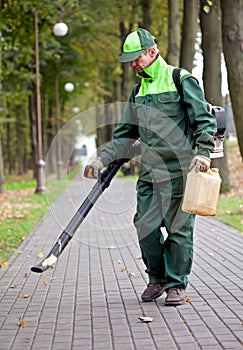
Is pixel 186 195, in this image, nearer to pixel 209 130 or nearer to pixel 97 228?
pixel 209 130

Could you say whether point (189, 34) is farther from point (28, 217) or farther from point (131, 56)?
point (131, 56)

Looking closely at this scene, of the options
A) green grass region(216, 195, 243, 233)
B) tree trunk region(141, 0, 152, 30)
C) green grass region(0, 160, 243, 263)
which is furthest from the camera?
tree trunk region(141, 0, 152, 30)

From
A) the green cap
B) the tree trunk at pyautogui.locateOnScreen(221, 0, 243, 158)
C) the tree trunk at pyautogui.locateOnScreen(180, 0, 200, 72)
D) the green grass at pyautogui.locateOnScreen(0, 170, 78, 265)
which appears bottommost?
the green grass at pyautogui.locateOnScreen(0, 170, 78, 265)

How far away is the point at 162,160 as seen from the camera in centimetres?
634

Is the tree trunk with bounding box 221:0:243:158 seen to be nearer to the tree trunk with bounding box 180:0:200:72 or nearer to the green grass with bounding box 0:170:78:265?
the green grass with bounding box 0:170:78:265

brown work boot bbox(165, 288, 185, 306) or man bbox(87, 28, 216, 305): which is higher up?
man bbox(87, 28, 216, 305)

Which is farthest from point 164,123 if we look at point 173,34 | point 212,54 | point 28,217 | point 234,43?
point 173,34

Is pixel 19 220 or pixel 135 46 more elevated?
pixel 135 46

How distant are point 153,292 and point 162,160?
45.7 inches

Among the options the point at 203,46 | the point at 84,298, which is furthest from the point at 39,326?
the point at 203,46

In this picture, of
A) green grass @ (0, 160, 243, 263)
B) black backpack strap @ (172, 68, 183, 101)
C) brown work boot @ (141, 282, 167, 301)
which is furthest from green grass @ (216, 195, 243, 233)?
black backpack strap @ (172, 68, 183, 101)

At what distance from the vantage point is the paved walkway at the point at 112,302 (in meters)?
5.25

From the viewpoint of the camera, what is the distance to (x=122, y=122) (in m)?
6.78

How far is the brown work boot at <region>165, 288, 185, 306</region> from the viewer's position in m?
6.34
